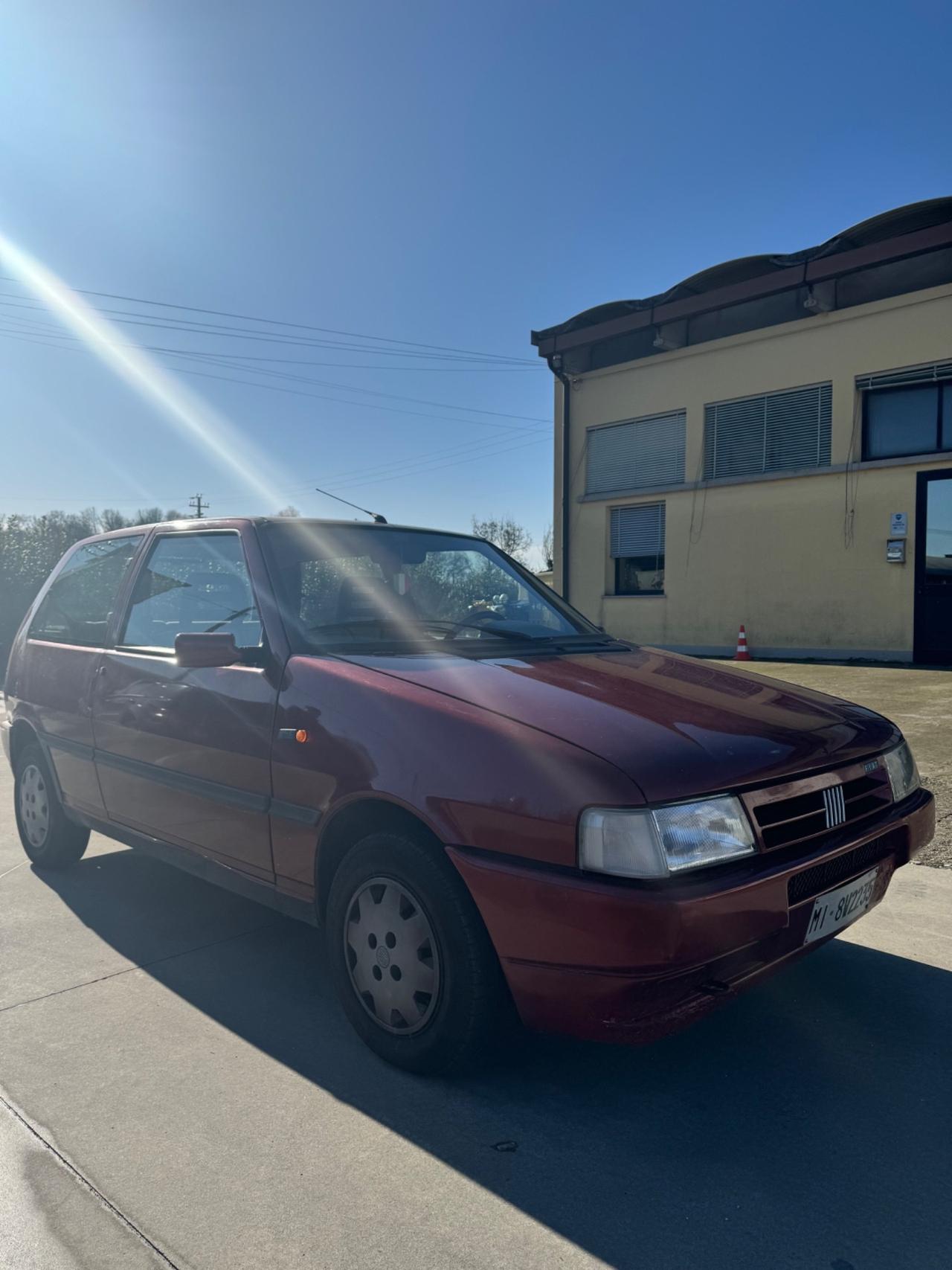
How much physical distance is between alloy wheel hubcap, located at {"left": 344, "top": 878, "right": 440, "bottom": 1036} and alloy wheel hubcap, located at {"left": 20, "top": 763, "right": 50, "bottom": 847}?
9.02ft

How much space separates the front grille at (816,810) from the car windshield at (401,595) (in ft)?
4.06

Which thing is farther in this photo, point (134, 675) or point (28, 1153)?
point (134, 675)

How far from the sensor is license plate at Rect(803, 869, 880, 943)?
2.54 metres

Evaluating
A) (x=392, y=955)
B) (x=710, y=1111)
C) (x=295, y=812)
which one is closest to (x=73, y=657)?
(x=295, y=812)

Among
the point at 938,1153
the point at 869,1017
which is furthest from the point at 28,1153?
the point at 869,1017

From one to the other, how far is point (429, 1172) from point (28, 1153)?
105 centimetres

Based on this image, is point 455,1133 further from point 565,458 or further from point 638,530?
point 565,458

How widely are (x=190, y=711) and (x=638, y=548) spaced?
15.5 metres

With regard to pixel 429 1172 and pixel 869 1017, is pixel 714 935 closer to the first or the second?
pixel 429 1172

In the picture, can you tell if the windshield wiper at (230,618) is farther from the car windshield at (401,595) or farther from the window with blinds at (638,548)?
the window with blinds at (638,548)

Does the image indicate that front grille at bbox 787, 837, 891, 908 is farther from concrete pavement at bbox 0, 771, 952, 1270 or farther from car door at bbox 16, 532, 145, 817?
car door at bbox 16, 532, 145, 817

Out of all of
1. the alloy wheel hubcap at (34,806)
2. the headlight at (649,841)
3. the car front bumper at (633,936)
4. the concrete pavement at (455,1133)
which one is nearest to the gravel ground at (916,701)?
the concrete pavement at (455,1133)

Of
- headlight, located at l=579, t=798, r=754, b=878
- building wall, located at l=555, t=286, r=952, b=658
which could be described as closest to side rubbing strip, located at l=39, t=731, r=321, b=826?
headlight, located at l=579, t=798, r=754, b=878

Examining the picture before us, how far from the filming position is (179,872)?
4.86 metres
